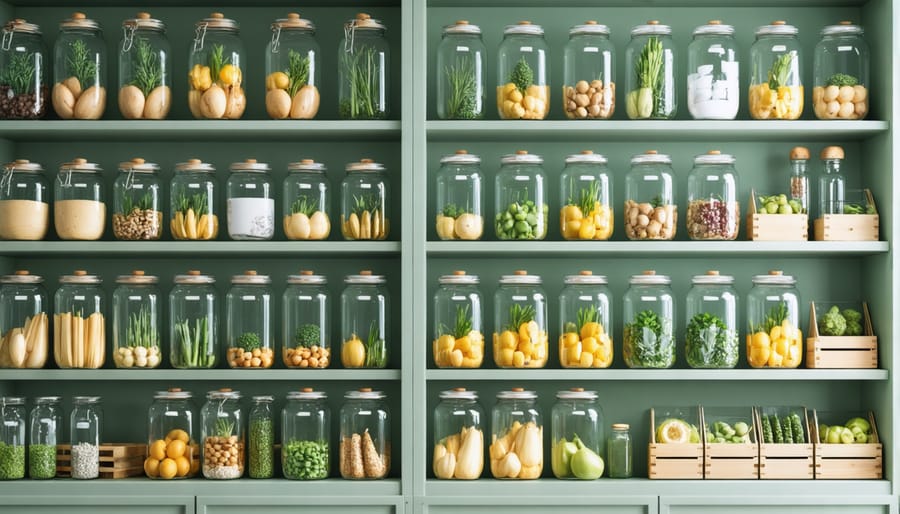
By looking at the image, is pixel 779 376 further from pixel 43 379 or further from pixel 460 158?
pixel 43 379

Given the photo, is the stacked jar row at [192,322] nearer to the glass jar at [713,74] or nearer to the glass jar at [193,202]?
the glass jar at [193,202]

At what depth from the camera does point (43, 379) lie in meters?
3.54

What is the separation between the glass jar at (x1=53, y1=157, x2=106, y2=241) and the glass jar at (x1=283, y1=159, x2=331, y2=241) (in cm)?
61

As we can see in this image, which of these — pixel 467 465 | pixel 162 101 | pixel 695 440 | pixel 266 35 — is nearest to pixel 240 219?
pixel 162 101

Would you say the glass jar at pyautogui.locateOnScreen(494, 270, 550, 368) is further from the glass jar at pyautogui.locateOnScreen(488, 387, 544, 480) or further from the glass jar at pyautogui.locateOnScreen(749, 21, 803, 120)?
the glass jar at pyautogui.locateOnScreen(749, 21, 803, 120)

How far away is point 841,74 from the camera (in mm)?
3496

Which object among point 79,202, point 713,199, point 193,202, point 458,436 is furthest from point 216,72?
point 713,199

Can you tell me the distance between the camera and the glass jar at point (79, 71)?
3490mm

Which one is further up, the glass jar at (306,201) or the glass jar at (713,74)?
the glass jar at (713,74)

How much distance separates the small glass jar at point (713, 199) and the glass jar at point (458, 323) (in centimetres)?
74

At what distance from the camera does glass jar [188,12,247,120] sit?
347cm

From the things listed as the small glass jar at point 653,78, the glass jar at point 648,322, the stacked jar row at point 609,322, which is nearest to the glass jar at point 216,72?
the stacked jar row at point 609,322

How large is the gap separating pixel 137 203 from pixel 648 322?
66.6 inches

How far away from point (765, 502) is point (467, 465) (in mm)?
936
